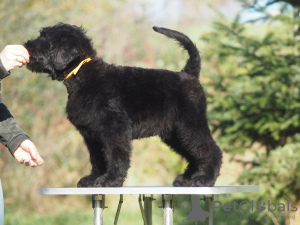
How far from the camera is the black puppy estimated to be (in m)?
2.58

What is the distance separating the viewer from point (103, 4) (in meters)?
8.23

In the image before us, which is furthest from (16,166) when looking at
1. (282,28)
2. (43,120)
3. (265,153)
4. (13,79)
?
(282,28)

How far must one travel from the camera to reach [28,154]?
2404 mm

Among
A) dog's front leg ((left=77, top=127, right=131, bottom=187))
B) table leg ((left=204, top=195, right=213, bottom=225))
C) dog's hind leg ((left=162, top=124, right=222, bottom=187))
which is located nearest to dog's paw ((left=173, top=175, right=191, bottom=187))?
dog's hind leg ((left=162, top=124, right=222, bottom=187))

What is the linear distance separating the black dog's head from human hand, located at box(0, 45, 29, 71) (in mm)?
309

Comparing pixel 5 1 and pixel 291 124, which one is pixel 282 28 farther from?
pixel 5 1

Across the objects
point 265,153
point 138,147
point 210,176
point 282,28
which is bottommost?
point 210,176

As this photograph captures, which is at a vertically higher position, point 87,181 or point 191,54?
point 191,54

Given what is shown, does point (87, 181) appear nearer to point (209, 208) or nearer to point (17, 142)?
point (17, 142)

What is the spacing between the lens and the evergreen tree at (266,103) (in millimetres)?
4754

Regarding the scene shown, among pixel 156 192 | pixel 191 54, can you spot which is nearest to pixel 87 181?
pixel 156 192

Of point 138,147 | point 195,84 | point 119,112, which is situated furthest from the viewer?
point 138,147

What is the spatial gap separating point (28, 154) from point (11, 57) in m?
0.56

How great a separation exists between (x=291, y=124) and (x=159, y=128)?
8.41 feet
